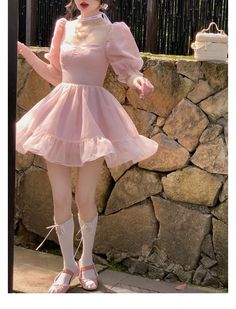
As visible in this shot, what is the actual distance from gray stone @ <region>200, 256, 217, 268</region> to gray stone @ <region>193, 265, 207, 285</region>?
3 cm

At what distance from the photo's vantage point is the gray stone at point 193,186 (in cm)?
349

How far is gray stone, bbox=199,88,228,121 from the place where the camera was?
134 inches

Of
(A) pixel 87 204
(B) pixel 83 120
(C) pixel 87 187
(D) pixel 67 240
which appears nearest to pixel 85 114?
(B) pixel 83 120

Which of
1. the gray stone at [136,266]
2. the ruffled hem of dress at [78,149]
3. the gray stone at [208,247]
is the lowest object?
the gray stone at [136,266]

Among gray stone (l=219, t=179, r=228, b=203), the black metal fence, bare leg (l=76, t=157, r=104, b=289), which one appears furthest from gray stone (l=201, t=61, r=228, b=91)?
bare leg (l=76, t=157, r=104, b=289)

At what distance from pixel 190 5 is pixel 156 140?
0.99 m

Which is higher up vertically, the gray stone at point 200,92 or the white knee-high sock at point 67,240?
the gray stone at point 200,92

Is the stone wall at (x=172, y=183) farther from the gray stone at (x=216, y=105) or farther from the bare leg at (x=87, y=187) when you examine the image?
the bare leg at (x=87, y=187)

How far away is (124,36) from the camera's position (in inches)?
125

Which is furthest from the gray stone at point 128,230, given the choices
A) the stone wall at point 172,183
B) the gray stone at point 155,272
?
the gray stone at point 155,272

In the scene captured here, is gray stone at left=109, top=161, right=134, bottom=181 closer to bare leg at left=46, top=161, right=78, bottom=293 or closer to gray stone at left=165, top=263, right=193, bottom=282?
bare leg at left=46, top=161, right=78, bottom=293

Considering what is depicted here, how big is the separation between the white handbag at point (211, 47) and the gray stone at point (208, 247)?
1139 millimetres

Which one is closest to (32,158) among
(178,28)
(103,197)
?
(103,197)

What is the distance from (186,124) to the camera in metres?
3.50
